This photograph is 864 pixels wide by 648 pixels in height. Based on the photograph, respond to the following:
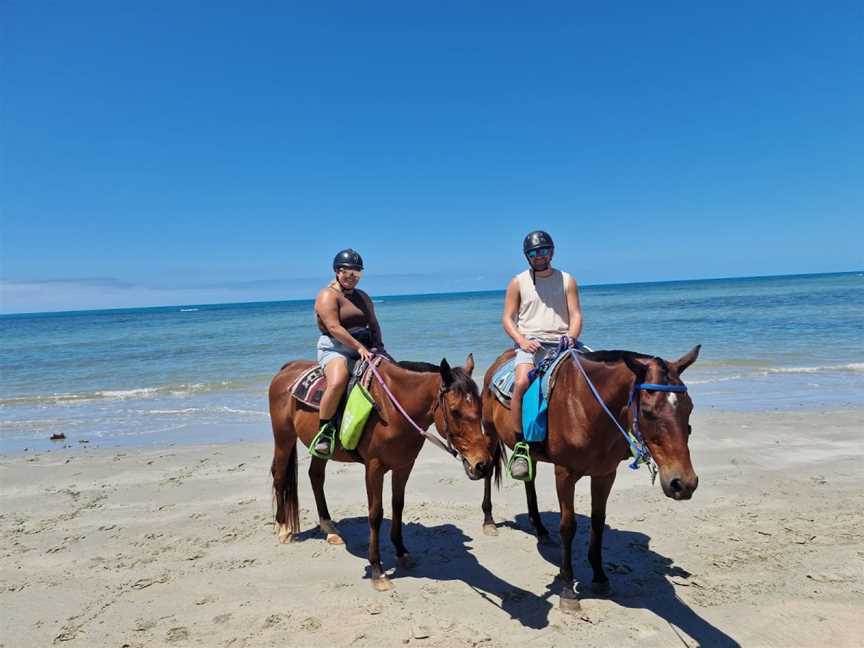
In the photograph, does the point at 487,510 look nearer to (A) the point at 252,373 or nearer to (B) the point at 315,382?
(B) the point at 315,382

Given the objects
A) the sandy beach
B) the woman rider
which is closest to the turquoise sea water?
the sandy beach

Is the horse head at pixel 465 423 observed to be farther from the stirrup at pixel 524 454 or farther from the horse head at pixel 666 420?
the horse head at pixel 666 420

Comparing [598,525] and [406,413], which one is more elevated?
[406,413]

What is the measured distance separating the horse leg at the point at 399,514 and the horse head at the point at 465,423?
0.89m

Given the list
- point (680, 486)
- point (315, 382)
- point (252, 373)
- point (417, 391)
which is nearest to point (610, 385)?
point (680, 486)

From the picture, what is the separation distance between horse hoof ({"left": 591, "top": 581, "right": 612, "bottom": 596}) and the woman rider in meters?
2.50

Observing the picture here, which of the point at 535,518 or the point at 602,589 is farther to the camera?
the point at 535,518

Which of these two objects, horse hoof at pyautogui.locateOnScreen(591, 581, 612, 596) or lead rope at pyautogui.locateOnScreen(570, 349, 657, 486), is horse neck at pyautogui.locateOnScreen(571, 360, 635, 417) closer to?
lead rope at pyautogui.locateOnScreen(570, 349, 657, 486)

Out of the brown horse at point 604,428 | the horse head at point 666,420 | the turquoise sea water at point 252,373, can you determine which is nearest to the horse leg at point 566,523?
the brown horse at point 604,428

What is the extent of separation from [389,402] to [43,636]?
118 inches

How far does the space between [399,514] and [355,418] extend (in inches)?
41.9

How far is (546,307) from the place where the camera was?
14.5 feet

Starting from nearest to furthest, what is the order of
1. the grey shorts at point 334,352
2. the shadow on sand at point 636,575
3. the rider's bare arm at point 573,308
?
the shadow on sand at point 636,575 → the rider's bare arm at point 573,308 → the grey shorts at point 334,352

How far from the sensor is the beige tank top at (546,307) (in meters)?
4.39
